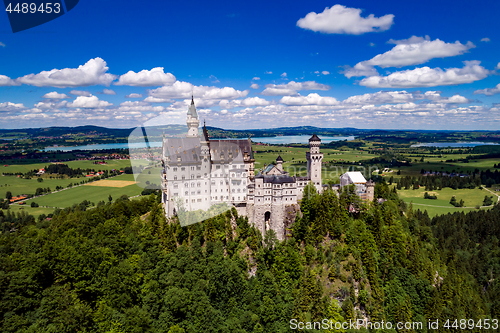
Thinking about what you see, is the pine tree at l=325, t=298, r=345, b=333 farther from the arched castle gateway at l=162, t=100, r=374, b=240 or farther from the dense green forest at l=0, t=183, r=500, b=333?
the arched castle gateway at l=162, t=100, r=374, b=240

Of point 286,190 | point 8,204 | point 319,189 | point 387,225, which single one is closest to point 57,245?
point 286,190

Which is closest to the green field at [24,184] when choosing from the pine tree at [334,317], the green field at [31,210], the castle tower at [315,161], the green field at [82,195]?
the green field at [82,195]

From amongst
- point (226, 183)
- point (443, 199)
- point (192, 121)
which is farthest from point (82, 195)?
point (443, 199)

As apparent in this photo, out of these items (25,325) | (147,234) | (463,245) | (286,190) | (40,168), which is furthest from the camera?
(40,168)

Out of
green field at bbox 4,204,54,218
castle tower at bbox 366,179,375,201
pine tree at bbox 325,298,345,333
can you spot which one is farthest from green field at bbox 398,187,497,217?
green field at bbox 4,204,54,218

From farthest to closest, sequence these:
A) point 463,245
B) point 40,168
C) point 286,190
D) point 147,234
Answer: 1. point 40,168
2. point 463,245
3. point 286,190
4. point 147,234

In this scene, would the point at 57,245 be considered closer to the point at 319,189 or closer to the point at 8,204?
the point at 319,189

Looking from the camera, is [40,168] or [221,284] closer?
[221,284]
